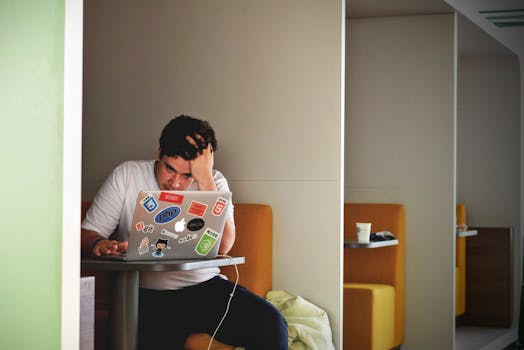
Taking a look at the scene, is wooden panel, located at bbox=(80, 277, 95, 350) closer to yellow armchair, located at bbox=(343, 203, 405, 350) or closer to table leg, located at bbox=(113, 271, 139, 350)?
table leg, located at bbox=(113, 271, 139, 350)

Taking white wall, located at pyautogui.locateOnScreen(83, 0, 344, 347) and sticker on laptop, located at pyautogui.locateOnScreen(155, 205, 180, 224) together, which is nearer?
sticker on laptop, located at pyautogui.locateOnScreen(155, 205, 180, 224)

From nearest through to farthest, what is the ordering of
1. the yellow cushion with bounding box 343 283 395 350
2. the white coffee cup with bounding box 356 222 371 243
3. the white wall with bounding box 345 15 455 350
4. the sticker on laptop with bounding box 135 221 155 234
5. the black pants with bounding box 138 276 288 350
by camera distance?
the sticker on laptop with bounding box 135 221 155 234
the black pants with bounding box 138 276 288 350
the white coffee cup with bounding box 356 222 371 243
the yellow cushion with bounding box 343 283 395 350
the white wall with bounding box 345 15 455 350

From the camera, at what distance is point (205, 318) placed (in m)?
3.56

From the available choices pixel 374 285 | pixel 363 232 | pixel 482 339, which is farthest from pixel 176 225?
pixel 482 339

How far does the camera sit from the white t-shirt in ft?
11.7

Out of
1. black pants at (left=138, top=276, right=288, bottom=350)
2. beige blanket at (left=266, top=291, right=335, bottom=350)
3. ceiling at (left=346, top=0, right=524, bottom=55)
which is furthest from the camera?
ceiling at (left=346, top=0, right=524, bottom=55)

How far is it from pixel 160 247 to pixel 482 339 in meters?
4.70

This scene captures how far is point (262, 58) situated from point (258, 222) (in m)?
0.92

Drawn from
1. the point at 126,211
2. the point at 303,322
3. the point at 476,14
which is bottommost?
the point at 303,322

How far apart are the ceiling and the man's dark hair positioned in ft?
7.01

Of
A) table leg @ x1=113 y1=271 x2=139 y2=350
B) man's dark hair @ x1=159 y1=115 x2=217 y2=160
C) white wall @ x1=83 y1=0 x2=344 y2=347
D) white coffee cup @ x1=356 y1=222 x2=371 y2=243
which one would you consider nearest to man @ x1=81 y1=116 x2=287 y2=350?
man's dark hair @ x1=159 y1=115 x2=217 y2=160

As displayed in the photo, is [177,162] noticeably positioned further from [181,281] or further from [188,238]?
[188,238]

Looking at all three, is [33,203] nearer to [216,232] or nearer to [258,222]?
[216,232]

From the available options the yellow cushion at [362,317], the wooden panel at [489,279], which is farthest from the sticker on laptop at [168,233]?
the wooden panel at [489,279]
